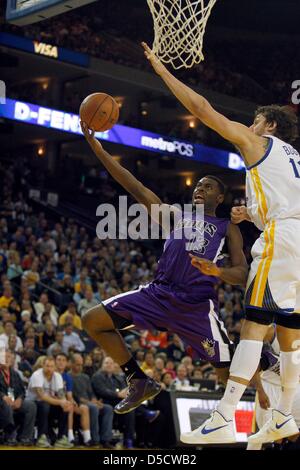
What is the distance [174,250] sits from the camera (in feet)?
18.4

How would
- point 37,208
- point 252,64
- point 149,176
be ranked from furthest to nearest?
point 149,176
point 252,64
point 37,208

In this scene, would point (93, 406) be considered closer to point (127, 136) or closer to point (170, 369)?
point (170, 369)

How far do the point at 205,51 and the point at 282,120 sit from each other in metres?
22.4

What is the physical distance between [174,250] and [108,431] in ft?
21.3

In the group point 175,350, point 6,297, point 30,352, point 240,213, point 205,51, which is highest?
point 205,51

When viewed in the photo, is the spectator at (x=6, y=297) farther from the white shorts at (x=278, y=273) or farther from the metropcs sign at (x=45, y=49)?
the white shorts at (x=278, y=273)

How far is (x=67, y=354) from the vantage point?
12.7 metres

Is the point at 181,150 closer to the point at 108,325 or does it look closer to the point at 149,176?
the point at 149,176

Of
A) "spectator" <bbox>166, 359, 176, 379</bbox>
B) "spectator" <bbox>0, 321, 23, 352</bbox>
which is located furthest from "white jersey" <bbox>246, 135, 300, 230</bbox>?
"spectator" <bbox>166, 359, 176, 379</bbox>

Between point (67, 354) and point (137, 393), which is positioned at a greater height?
point (137, 393)

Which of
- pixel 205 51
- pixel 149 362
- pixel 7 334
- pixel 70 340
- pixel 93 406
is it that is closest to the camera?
A: pixel 93 406

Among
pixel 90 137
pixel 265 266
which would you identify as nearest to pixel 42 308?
pixel 90 137

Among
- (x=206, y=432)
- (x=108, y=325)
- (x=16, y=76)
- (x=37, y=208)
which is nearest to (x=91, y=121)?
(x=108, y=325)

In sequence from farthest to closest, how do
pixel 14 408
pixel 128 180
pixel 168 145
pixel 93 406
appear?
pixel 168 145
pixel 93 406
pixel 14 408
pixel 128 180
